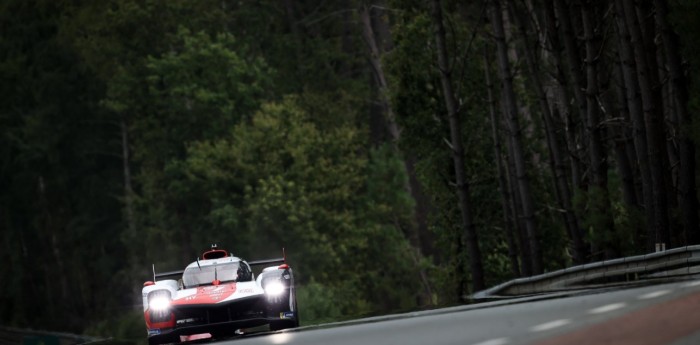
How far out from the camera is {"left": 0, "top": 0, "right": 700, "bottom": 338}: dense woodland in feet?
134

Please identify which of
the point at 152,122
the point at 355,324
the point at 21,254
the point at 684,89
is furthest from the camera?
the point at 21,254

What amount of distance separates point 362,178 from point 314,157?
8.03 feet

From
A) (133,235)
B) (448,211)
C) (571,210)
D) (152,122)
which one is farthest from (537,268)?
(133,235)

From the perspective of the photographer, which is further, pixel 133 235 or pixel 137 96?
pixel 133 235

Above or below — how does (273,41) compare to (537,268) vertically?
above

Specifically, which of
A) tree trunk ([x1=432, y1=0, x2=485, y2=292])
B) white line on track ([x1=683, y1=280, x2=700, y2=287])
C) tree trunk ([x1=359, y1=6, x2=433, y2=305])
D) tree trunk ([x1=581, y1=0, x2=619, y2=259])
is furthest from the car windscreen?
tree trunk ([x1=359, y1=6, x2=433, y2=305])

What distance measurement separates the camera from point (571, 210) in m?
41.5

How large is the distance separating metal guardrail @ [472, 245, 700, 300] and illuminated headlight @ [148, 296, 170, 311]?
538 centimetres

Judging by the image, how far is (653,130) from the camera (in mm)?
32719

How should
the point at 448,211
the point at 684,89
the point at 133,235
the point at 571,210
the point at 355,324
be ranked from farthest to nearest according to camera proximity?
the point at 133,235 < the point at 448,211 < the point at 571,210 < the point at 684,89 < the point at 355,324

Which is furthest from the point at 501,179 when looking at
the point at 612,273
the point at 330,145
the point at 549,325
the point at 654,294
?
the point at 330,145

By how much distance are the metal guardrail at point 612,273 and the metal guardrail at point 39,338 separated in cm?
722

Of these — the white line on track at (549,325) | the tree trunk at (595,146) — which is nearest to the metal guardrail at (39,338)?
the tree trunk at (595,146)

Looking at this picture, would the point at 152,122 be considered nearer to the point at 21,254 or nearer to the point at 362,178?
the point at 362,178
